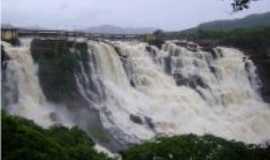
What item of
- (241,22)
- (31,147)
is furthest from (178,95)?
(241,22)

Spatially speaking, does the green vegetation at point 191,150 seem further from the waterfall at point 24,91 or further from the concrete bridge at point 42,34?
the concrete bridge at point 42,34

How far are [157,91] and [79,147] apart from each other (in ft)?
40.2

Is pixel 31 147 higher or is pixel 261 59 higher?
pixel 31 147

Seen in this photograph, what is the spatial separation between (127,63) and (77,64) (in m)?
2.35

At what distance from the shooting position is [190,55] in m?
24.3

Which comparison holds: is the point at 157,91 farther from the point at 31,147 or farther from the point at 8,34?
the point at 31,147

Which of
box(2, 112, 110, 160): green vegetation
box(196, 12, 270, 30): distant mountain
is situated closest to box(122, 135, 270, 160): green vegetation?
box(2, 112, 110, 160): green vegetation

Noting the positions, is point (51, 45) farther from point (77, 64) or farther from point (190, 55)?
point (190, 55)

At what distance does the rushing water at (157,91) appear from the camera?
1777 centimetres

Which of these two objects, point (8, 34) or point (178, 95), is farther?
point (178, 95)

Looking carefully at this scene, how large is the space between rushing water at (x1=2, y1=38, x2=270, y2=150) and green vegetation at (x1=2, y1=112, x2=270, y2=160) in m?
7.12

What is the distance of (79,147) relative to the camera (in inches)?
348

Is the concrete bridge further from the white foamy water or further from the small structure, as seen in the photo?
the white foamy water

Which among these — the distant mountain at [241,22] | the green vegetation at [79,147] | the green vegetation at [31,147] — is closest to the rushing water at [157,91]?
the green vegetation at [79,147]
